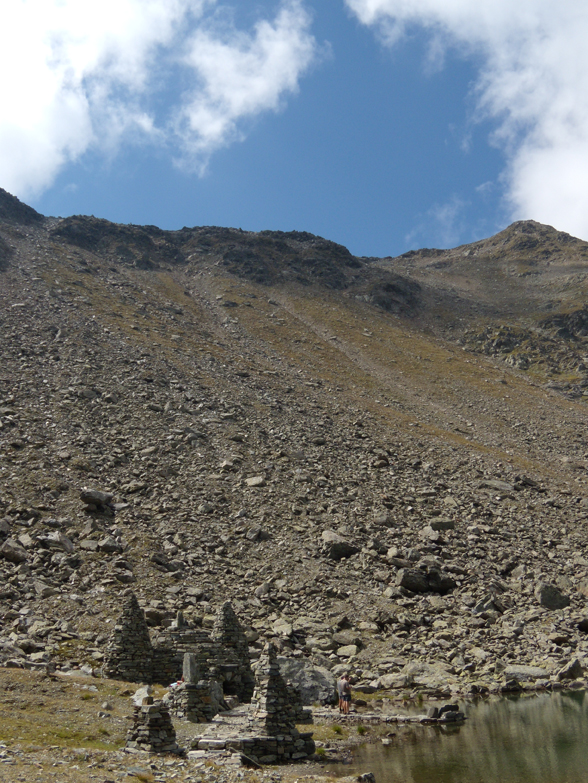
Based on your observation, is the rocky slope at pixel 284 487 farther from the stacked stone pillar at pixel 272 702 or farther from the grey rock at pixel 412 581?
the stacked stone pillar at pixel 272 702

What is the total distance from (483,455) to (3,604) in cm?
3584

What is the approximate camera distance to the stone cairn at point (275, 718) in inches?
555

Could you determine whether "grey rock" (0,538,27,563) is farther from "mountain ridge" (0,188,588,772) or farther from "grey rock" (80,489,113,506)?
"grey rock" (80,489,113,506)

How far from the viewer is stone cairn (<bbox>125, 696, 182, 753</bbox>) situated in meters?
12.7

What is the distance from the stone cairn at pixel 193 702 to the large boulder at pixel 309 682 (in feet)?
16.3

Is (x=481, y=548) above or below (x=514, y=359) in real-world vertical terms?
below

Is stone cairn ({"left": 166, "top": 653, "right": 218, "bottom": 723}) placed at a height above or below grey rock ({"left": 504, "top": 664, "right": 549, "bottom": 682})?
above

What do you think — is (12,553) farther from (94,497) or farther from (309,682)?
(309,682)

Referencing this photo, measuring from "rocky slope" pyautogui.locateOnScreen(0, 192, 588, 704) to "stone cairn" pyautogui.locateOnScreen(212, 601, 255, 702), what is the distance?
416 centimetres

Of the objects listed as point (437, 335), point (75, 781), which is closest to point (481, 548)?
point (75, 781)

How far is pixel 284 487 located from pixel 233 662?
17.7 m

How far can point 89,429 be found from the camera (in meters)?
40.9

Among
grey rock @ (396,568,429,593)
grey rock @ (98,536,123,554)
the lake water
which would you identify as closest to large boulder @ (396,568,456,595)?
grey rock @ (396,568,429,593)

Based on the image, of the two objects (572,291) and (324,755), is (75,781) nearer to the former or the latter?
(324,755)
